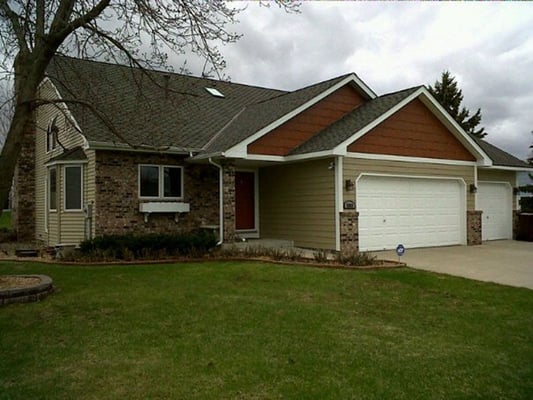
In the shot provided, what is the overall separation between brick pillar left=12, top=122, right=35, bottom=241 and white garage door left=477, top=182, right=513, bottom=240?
17141 millimetres

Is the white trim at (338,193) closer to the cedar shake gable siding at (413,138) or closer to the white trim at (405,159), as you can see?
the white trim at (405,159)

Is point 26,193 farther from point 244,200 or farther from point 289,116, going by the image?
point 289,116

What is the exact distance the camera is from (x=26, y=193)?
19359 mm

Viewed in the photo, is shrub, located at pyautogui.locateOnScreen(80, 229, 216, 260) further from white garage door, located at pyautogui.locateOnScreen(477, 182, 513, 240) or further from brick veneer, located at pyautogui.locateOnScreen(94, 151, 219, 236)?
white garage door, located at pyautogui.locateOnScreen(477, 182, 513, 240)

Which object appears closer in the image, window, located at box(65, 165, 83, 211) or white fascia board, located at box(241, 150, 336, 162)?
white fascia board, located at box(241, 150, 336, 162)

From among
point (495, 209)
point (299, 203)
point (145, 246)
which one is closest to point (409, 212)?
point (299, 203)

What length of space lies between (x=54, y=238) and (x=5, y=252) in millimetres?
1822

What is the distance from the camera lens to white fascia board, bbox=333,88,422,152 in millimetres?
13727

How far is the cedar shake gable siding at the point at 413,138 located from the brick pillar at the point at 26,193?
12.7 meters

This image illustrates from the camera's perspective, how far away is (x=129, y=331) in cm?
637

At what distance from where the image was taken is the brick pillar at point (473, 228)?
16.9 meters

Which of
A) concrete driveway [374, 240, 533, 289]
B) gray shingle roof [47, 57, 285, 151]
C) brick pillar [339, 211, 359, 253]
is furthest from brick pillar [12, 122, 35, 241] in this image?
concrete driveway [374, 240, 533, 289]

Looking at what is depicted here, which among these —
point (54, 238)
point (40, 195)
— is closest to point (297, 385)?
point (54, 238)

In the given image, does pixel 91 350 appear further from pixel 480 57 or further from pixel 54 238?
pixel 480 57
